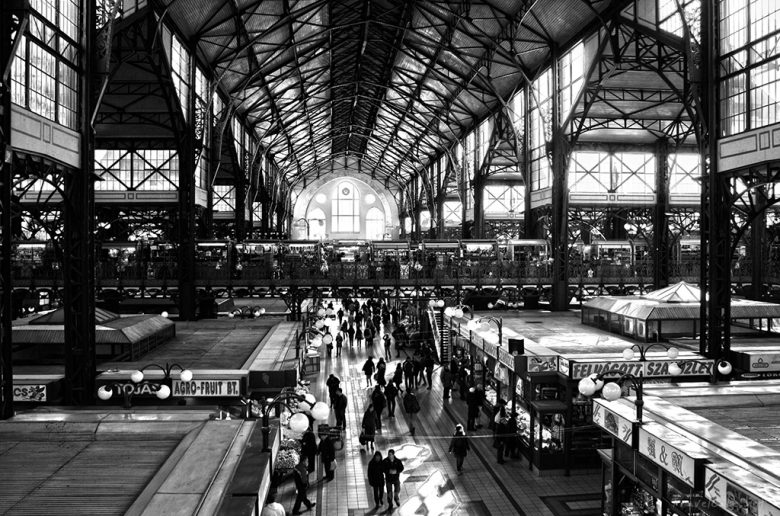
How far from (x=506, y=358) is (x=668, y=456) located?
928cm

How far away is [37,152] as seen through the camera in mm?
13703

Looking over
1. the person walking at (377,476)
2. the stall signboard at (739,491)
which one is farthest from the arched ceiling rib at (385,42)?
the stall signboard at (739,491)

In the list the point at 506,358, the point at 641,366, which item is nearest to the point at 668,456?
the point at 641,366

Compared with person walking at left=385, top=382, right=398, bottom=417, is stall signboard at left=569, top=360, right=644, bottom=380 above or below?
above

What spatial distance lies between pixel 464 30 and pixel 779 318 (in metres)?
20.5

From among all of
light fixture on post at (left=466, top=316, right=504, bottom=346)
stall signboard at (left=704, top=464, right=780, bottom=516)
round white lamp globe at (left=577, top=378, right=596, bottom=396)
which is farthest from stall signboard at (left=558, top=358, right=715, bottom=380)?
stall signboard at (left=704, top=464, right=780, bottom=516)

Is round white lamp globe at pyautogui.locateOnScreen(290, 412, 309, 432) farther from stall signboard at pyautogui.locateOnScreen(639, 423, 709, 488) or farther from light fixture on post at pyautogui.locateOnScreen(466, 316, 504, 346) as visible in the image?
light fixture on post at pyautogui.locateOnScreen(466, 316, 504, 346)

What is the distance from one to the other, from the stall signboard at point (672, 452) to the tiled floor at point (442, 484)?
4317mm

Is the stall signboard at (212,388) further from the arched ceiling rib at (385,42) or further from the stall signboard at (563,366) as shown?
the arched ceiling rib at (385,42)

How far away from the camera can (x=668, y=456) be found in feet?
30.0

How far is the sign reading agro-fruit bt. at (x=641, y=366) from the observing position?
51.3ft

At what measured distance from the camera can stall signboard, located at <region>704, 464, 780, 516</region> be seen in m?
7.01

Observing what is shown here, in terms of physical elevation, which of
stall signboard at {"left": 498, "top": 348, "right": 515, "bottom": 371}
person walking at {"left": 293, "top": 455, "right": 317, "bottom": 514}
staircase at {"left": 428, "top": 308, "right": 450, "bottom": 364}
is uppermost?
stall signboard at {"left": 498, "top": 348, "right": 515, "bottom": 371}

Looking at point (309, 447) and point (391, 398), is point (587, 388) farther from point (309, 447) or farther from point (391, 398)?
point (391, 398)
